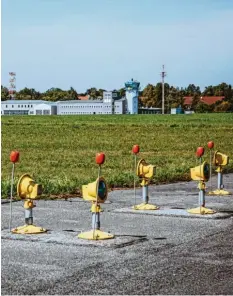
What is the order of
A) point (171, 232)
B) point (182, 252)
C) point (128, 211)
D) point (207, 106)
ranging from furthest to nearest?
point (207, 106) → point (128, 211) → point (171, 232) → point (182, 252)

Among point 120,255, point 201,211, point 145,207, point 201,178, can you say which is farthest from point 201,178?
point 120,255

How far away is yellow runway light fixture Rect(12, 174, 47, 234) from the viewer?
8492 mm

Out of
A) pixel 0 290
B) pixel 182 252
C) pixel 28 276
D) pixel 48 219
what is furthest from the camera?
pixel 48 219

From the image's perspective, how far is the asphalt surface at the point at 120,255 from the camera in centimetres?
625

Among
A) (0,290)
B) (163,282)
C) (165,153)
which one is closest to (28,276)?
(0,290)

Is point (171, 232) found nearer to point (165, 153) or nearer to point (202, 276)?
point (202, 276)

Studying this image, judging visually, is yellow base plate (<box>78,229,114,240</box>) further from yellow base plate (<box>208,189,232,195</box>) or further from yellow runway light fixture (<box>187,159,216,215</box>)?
yellow base plate (<box>208,189,232,195</box>)

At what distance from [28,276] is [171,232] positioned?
2.85 meters

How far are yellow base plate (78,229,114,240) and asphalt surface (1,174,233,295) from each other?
0.12 metres

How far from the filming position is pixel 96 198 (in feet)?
27.1

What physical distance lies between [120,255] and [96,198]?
935mm

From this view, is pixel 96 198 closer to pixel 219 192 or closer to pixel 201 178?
pixel 201 178

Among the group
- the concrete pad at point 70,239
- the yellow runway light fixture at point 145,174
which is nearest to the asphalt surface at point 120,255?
the concrete pad at point 70,239

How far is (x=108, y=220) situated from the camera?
32.9 feet
